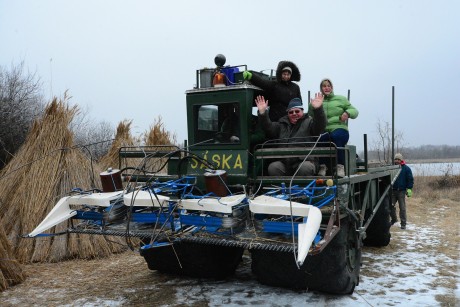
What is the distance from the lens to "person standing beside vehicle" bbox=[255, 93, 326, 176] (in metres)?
5.57

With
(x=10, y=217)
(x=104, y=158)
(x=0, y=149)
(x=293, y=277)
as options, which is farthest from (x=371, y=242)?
(x=0, y=149)

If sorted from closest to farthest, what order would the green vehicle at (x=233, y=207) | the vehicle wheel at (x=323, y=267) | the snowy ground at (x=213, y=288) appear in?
the green vehicle at (x=233, y=207) < the vehicle wheel at (x=323, y=267) < the snowy ground at (x=213, y=288)

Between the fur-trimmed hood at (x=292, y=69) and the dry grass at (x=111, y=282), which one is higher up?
the fur-trimmed hood at (x=292, y=69)

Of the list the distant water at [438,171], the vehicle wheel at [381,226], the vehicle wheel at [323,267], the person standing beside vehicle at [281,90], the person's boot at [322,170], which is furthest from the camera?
the distant water at [438,171]

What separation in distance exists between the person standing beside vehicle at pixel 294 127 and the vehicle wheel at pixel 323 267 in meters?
0.92

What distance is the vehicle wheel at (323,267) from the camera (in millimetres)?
5223

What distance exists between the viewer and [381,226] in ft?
27.9

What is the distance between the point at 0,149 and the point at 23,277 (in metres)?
6.64

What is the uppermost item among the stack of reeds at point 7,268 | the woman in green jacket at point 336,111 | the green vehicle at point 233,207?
the woman in green jacket at point 336,111

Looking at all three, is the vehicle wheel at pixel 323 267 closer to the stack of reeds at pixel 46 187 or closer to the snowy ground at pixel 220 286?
Answer: the snowy ground at pixel 220 286

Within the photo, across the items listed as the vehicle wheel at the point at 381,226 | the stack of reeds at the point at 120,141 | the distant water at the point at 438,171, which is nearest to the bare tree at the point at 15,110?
the stack of reeds at the point at 120,141

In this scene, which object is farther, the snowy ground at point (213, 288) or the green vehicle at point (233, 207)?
the snowy ground at point (213, 288)

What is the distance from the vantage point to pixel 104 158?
981 cm

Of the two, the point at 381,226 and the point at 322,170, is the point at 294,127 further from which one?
the point at 381,226
